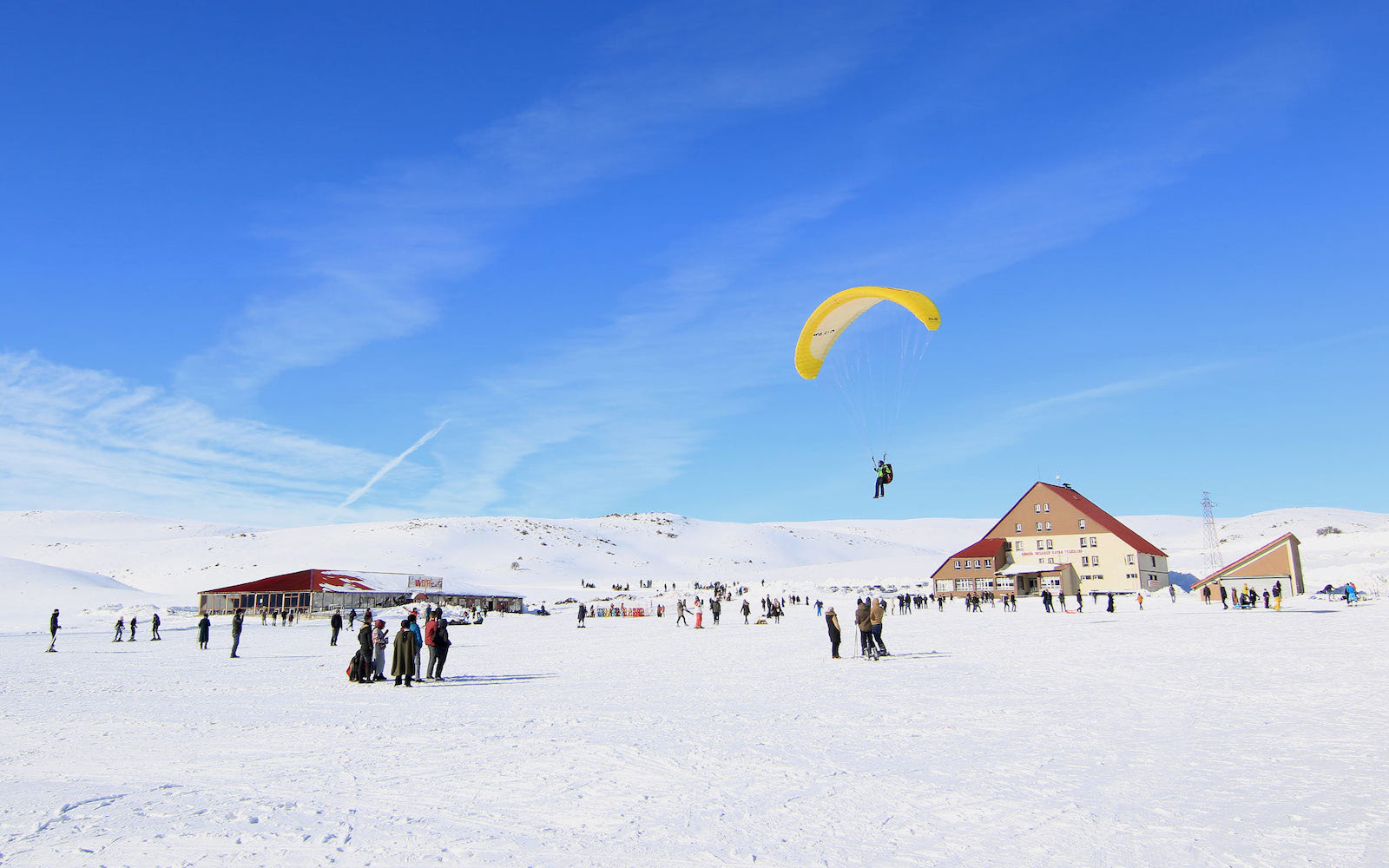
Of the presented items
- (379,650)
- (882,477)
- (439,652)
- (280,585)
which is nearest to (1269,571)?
(882,477)

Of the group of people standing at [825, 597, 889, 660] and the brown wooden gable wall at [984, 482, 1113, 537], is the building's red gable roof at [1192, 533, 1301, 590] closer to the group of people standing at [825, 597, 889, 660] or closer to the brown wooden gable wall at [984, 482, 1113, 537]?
the brown wooden gable wall at [984, 482, 1113, 537]

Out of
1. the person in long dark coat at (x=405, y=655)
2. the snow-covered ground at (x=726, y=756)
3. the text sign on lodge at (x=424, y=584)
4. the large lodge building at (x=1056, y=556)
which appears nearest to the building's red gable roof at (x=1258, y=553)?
the large lodge building at (x=1056, y=556)

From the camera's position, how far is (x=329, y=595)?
56281mm

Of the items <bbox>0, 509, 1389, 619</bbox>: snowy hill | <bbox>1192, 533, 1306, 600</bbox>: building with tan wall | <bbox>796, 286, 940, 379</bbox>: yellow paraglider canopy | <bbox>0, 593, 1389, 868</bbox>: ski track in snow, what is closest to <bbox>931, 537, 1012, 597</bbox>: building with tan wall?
<bbox>0, 509, 1389, 619</bbox>: snowy hill

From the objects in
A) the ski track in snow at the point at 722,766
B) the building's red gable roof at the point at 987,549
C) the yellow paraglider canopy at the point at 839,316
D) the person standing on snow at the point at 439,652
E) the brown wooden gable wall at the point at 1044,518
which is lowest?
the ski track in snow at the point at 722,766

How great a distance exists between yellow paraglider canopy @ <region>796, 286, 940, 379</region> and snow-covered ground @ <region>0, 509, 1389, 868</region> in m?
8.24

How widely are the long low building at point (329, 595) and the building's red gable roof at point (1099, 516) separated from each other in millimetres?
39115

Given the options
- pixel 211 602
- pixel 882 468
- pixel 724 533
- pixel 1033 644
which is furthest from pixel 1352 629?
pixel 724 533

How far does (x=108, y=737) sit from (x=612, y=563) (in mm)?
92798

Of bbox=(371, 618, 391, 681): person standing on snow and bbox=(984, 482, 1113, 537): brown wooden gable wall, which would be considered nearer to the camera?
bbox=(371, 618, 391, 681): person standing on snow

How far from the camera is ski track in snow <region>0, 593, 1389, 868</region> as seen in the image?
5680mm

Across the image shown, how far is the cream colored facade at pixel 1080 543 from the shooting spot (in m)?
59.2

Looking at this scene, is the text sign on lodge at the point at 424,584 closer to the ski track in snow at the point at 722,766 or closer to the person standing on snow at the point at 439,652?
the ski track in snow at the point at 722,766

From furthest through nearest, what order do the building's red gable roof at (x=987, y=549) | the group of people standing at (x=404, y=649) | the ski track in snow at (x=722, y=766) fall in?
the building's red gable roof at (x=987, y=549), the group of people standing at (x=404, y=649), the ski track in snow at (x=722, y=766)
